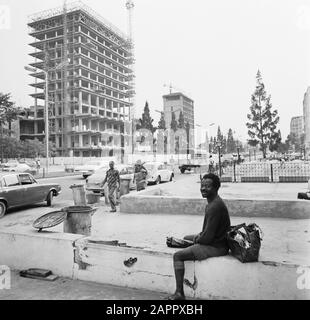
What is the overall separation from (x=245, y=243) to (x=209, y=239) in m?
0.41

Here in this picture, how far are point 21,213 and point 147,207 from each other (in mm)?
4276

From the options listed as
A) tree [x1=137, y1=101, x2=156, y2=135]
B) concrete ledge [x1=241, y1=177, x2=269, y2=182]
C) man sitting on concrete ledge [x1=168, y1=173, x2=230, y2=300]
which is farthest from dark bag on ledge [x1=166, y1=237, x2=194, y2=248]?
tree [x1=137, y1=101, x2=156, y2=135]

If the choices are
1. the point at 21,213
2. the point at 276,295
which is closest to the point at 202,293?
the point at 276,295

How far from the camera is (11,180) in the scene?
11055 millimetres

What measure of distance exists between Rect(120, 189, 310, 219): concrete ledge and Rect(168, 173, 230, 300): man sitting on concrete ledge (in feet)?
17.2

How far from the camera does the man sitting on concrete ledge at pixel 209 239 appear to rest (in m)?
3.93

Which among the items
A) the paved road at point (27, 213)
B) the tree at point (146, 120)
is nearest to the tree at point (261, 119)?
the tree at point (146, 120)

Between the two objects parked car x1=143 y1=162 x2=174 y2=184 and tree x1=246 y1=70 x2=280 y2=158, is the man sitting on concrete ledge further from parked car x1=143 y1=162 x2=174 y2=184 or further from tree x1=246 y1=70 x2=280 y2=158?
tree x1=246 y1=70 x2=280 y2=158

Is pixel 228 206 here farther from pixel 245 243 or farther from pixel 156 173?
pixel 156 173

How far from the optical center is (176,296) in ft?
13.1

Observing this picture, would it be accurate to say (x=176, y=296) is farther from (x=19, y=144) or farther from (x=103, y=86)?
(x=103, y=86)

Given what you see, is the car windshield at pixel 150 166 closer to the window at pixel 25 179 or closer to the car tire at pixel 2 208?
the window at pixel 25 179

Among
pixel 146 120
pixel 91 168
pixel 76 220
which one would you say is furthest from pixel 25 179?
pixel 146 120

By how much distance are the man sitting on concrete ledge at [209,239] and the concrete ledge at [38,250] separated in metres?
1.74
